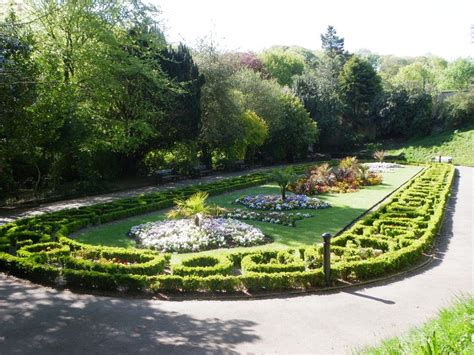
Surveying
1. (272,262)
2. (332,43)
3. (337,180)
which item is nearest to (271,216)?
(272,262)

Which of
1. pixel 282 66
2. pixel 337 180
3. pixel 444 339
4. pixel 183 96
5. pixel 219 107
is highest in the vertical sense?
pixel 282 66

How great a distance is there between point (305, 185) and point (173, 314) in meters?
13.7

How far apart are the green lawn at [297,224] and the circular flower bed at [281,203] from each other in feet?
1.48

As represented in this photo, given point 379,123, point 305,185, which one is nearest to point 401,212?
point 305,185

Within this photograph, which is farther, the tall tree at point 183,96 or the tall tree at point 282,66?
the tall tree at point 282,66

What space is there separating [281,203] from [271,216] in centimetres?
198

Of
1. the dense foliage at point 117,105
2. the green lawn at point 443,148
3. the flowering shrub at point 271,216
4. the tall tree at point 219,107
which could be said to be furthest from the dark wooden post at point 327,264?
the green lawn at point 443,148

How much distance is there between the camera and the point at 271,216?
Answer: 14.0 metres

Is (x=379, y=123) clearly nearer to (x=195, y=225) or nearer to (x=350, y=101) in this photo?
(x=350, y=101)

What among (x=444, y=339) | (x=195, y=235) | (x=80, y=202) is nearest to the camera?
(x=444, y=339)

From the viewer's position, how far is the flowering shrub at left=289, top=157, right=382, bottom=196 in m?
19.4

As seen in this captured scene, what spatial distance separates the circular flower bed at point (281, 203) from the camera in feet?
50.9

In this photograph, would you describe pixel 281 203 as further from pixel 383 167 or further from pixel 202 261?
pixel 383 167

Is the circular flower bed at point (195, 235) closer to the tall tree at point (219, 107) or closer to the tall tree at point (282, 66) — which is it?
the tall tree at point (219, 107)
